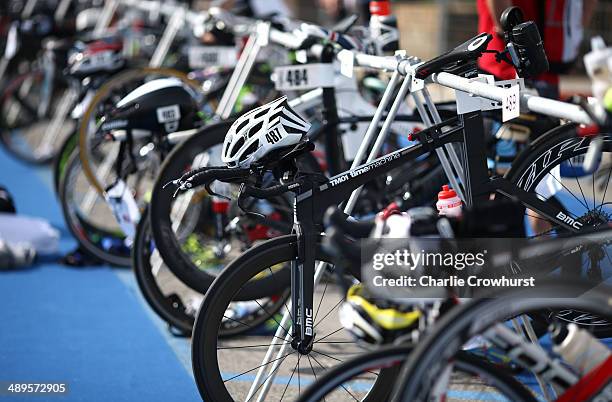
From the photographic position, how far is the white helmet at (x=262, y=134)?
371 centimetres

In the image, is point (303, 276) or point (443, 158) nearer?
point (303, 276)

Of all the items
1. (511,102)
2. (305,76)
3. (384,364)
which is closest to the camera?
(384,364)

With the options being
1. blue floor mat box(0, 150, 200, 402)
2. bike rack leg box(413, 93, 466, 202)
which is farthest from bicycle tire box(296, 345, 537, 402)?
blue floor mat box(0, 150, 200, 402)

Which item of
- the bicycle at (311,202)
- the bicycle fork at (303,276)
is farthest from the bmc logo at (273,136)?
the bicycle fork at (303,276)

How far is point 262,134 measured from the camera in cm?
371

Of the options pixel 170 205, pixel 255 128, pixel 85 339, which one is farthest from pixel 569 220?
pixel 85 339

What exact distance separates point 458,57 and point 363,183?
620mm

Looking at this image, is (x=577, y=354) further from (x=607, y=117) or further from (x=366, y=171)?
(x=366, y=171)

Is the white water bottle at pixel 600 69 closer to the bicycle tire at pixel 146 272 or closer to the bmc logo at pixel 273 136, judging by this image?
the bmc logo at pixel 273 136

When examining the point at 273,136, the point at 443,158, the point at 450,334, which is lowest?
the point at 450,334

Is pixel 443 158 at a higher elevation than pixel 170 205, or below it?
higher

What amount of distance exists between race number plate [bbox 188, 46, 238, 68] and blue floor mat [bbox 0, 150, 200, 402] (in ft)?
5.38

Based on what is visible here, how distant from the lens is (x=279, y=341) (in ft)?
12.4

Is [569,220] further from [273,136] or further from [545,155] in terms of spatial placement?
[273,136]
